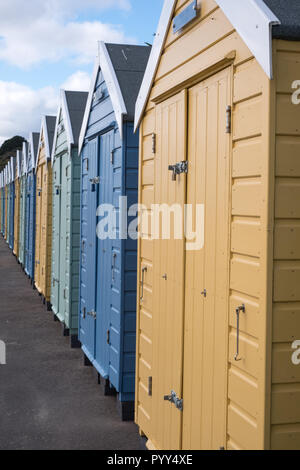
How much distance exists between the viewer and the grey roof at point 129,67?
19.1ft

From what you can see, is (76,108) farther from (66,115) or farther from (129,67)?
(129,67)

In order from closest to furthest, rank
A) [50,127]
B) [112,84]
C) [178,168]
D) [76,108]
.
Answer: [178,168] → [112,84] → [76,108] → [50,127]

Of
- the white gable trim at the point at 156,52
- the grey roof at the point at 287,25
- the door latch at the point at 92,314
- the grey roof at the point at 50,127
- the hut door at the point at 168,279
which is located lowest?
the door latch at the point at 92,314

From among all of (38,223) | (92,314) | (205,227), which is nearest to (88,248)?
(92,314)

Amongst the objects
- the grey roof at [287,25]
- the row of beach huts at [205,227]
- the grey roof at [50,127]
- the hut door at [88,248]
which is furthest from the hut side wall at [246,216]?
the grey roof at [50,127]

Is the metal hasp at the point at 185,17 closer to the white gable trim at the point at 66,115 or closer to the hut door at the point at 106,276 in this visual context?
the hut door at the point at 106,276

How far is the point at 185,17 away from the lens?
12.9ft

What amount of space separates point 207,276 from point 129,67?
11.6ft

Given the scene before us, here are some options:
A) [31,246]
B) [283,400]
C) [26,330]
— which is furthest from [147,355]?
[31,246]

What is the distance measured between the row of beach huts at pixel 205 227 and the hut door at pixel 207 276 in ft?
0.04

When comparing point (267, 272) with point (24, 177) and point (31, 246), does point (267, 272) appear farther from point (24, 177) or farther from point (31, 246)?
point (24, 177)

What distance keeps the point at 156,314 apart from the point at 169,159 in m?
1.28

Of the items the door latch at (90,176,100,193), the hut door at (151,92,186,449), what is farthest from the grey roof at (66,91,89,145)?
the hut door at (151,92,186,449)

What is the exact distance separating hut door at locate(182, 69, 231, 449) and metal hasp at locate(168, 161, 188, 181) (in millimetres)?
74
